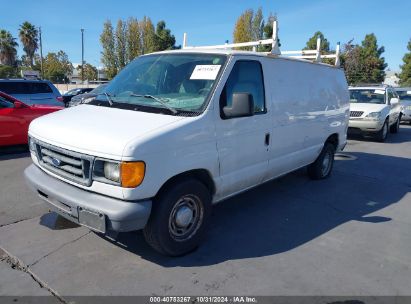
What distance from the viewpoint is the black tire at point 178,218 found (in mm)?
3393


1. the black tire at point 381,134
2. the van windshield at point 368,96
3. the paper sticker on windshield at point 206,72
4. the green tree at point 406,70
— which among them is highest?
the green tree at point 406,70

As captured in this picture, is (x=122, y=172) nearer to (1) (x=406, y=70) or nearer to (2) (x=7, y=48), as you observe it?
(1) (x=406, y=70)

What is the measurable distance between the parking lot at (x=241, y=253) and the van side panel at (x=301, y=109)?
30.6 inches

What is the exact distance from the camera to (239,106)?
378 centimetres

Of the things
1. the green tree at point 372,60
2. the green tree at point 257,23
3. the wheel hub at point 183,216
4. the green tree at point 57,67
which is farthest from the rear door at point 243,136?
the green tree at point 57,67

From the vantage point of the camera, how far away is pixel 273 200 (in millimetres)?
5684

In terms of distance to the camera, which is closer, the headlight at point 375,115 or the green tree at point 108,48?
the headlight at point 375,115

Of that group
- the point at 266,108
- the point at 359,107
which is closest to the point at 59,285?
the point at 266,108

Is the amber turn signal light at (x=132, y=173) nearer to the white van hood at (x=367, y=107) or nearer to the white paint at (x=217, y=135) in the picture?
the white paint at (x=217, y=135)

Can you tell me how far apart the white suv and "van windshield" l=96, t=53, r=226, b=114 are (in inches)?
364

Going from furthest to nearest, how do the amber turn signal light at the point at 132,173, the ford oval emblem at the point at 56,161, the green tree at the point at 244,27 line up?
the green tree at the point at 244,27
the ford oval emblem at the point at 56,161
the amber turn signal light at the point at 132,173

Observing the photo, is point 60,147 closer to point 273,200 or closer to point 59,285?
point 59,285

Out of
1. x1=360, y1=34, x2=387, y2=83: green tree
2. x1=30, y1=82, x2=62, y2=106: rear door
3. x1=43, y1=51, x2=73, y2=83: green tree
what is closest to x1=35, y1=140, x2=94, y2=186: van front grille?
x1=30, y1=82, x2=62, y2=106: rear door

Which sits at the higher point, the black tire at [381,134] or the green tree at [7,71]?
the green tree at [7,71]
